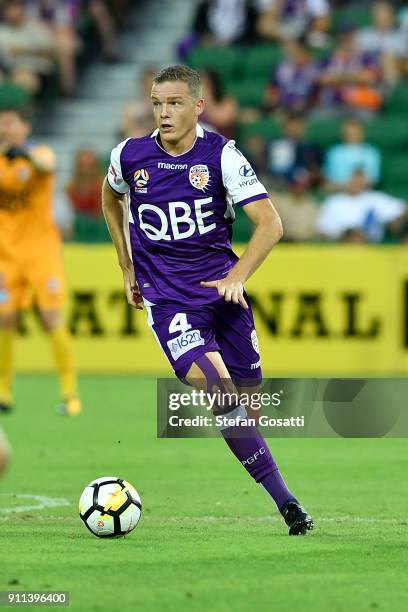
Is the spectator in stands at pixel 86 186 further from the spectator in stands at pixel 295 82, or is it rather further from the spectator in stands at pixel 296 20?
the spectator in stands at pixel 296 20

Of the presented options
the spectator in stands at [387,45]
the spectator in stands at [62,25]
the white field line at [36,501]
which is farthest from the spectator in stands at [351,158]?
the white field line at [36,501]

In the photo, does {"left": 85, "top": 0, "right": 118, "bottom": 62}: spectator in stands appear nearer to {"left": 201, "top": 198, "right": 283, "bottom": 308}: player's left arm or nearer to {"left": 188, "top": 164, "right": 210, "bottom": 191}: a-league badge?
{"left": 188, "top": 164, "right": 210, "bottom": 191}: a-league badge

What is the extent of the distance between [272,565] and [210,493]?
2502 millimetres

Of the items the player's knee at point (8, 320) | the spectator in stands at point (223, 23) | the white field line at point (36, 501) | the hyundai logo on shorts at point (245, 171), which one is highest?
the spectator in stands at point (223, 23)

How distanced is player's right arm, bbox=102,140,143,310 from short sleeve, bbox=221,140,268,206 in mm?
607

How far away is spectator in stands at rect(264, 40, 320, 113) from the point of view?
19.0 m

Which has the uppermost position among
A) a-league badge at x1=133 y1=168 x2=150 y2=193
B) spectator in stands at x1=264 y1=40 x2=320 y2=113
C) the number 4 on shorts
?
a-league badge at x1=133 y1=168 x2=150 y2=193

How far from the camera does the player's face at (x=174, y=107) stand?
6914 mm

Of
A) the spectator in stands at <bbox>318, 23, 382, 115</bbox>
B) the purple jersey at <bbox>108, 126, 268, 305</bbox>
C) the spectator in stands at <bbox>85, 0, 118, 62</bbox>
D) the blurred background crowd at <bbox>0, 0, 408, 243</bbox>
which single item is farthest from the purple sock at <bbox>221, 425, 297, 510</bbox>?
the spectator in stands at <bbox>85, 0, 118, 62</bbox>

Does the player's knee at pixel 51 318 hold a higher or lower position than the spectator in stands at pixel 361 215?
lower

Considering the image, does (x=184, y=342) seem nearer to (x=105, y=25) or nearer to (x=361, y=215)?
(x=361, y=215)

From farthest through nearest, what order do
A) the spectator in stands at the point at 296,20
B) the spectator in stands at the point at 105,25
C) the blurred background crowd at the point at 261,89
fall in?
the spectator in stands at the point at 105,25
the spectator in stands at the point at 296,20
the blurred background crowd at the point at 261,89

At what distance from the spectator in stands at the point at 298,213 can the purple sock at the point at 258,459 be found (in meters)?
9.64

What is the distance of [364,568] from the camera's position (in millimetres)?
6074
